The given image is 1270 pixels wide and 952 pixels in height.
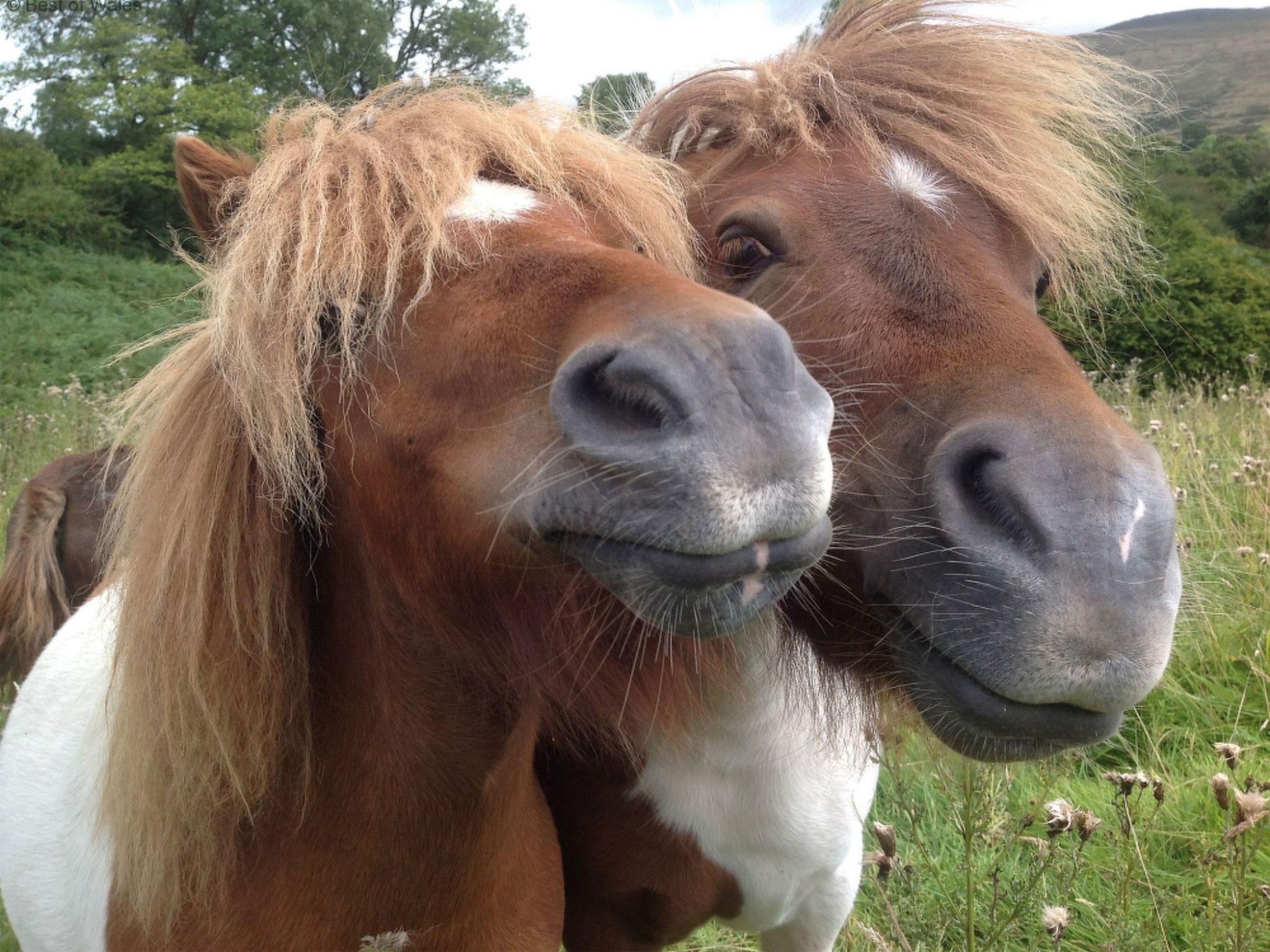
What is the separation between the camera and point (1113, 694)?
1.50 metres

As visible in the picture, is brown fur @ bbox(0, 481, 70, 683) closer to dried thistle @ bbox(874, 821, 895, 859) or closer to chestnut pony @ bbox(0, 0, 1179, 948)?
chestnut pony @ bbox(0, 0, 1179, 948)

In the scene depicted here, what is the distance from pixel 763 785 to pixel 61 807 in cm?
172

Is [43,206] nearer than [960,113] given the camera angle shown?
No

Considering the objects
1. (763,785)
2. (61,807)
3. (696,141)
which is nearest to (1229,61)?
(696,141)

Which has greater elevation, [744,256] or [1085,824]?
[744,256]

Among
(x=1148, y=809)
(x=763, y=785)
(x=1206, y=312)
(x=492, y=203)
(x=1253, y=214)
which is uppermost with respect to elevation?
(x=492, y=203)

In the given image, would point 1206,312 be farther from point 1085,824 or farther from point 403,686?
point 403,686

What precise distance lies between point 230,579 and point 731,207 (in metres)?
Answer: 1.27

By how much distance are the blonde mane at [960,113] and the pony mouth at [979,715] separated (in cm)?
99

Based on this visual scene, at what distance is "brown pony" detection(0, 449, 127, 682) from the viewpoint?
4.11 m

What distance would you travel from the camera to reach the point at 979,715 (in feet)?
5.49

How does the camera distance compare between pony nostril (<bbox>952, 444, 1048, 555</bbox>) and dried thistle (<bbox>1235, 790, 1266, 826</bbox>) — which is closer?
pony nostril (<bbox>952, 444, 1048, 555</bbox>)

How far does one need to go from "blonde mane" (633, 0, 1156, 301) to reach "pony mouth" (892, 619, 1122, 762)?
0.99m

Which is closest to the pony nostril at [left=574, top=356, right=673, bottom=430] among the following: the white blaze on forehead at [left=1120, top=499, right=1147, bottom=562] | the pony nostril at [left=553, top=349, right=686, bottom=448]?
the pony nostril at [left=553, top=349, right=686, bottom=448]
